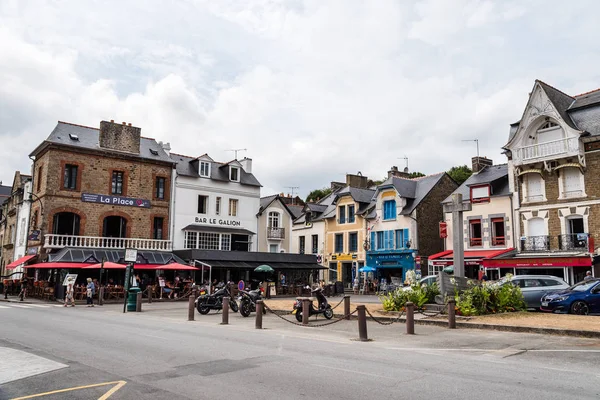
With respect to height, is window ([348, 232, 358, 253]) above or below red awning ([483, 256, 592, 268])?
above

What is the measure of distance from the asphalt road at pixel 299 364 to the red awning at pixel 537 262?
15.8 m

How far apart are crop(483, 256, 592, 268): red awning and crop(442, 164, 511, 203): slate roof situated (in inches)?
182

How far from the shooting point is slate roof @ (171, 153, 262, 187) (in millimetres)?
39300

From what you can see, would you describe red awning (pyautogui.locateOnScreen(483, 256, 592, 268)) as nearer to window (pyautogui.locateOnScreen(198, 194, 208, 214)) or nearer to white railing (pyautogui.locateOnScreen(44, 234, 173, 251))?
window (pyautogui.locateOnScreen(198, 194, 208, 214))

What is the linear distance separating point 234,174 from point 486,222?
66.0ft

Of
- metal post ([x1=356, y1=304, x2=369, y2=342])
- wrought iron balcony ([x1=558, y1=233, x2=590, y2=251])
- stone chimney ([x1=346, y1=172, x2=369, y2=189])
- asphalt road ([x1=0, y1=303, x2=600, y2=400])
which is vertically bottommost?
asphalt road ([x1=0, y1=303, x2=600, y2=400])

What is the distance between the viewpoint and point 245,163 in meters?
43.7

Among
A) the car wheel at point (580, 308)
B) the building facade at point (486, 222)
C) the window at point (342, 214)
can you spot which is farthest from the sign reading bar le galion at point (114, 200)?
the car wheel at point (580, 308)

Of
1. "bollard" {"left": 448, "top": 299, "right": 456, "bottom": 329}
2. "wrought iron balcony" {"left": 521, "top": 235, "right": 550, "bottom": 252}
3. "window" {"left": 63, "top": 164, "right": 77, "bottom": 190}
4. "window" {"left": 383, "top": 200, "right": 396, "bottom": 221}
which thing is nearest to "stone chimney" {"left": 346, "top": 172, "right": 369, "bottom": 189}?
"window" {"left": 383, "top": 200, "right": 396, "bottom": 221}

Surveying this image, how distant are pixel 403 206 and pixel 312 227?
10.5 metres

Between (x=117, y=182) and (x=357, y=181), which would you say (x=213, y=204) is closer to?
(x=117, y=182)

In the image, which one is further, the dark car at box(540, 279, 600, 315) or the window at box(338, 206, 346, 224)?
the window at box(338, 206, 346, 224)

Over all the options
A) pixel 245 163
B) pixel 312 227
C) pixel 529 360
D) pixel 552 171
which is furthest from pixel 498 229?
pixel 529 360

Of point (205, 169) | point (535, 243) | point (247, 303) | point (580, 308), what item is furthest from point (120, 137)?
point (580, 308)
